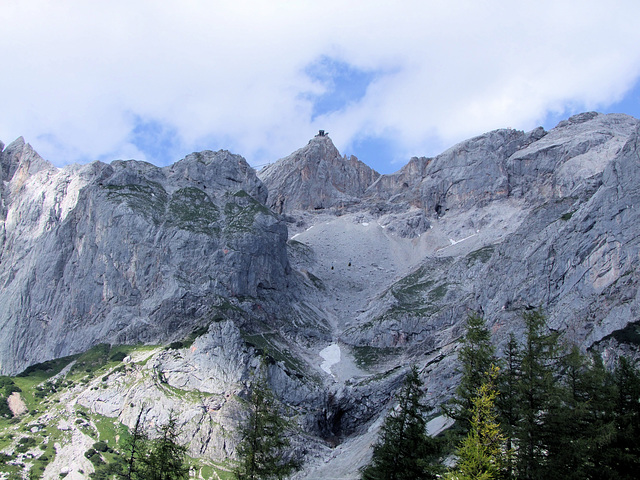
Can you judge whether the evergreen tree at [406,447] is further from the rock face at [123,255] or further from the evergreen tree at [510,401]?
the rock face at [123,255]

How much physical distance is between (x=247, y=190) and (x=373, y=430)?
10195 centimetres

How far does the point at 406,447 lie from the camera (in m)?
33.0

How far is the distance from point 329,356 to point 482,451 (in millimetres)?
101891

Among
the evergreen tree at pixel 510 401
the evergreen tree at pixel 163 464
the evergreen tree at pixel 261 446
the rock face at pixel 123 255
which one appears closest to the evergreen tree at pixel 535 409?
the evergreen tree at pixel 510 401

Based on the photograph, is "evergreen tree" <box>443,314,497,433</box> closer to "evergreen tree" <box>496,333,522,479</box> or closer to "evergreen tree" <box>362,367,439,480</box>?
"evergreen tree" <box>496,333,522,479</box>

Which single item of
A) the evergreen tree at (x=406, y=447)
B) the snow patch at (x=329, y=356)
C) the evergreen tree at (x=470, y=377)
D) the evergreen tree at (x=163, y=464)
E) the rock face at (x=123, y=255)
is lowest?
the evergreen tree at (x=163, y=464)

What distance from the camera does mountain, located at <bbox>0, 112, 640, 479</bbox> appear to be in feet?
306

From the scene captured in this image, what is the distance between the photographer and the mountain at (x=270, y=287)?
306ft

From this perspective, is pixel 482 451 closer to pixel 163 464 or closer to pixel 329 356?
pixel 163 464

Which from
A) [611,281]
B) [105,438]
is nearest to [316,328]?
[105,438]

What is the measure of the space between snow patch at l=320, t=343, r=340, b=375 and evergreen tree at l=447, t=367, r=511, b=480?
92281mm

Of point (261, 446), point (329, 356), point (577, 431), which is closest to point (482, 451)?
point (577, 431)

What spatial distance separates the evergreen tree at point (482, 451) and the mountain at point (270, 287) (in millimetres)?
47998

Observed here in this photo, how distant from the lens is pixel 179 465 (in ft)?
117
